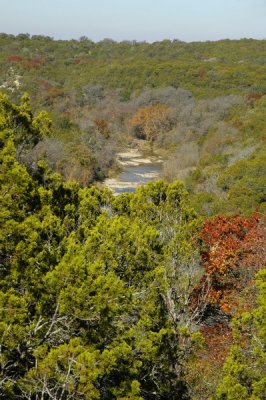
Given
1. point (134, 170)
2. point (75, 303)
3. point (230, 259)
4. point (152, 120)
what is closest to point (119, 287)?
point (75, 303)

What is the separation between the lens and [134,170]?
52344 millimetres

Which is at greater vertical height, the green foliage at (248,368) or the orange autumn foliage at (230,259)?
the green foliage at (248,368)

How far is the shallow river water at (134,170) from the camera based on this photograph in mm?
45125

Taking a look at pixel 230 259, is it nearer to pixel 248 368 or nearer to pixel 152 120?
pixel 248 368

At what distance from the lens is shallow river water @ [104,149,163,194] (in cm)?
4512

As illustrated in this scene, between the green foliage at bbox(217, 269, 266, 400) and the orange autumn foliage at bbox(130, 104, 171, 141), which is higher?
the green foliage at bbox(217, 269, 266, 400)

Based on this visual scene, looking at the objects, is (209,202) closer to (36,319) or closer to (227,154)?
(227,154)

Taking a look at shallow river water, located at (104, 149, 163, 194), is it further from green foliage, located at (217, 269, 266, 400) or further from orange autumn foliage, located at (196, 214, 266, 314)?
green foliage, located at (217, 269, 266, 400)

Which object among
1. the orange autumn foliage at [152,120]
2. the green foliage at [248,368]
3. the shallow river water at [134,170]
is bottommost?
the shallow river water at [134,170]

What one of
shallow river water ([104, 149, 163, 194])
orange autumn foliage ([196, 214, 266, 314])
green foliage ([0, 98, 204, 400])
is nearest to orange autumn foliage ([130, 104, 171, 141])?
shallow river water ([104, 149, 163, 194])

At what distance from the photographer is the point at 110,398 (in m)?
7.77

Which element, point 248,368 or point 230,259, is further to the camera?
point 230,259

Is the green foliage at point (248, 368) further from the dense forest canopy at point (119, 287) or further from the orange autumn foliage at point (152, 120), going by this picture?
the orange autumn foliage at point (152, 120)

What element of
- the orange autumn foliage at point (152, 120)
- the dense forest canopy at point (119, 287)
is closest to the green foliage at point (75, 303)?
the dense forest canopy at point (119, 287)
